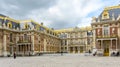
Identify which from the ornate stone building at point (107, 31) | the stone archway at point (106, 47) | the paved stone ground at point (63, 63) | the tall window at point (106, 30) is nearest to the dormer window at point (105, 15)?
the ornate stone building at point (107, 31)

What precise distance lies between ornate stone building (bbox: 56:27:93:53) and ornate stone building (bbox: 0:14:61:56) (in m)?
19.8

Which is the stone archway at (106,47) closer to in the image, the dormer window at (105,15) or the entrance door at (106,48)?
the entrance door at (106,48)

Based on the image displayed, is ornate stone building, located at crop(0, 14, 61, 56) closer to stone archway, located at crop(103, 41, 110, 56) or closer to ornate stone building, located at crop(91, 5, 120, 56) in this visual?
ornate stone building, located at crop(91, 5, 120, 56)

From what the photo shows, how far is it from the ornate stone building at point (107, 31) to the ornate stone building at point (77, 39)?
3130cm

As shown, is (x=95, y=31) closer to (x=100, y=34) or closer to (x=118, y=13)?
(x=100, y=34)

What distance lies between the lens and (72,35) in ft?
255

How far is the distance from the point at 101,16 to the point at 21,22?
26.2 m

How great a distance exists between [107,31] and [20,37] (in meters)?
26.8

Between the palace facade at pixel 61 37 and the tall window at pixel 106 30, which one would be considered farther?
the tall window at pixel 106 30

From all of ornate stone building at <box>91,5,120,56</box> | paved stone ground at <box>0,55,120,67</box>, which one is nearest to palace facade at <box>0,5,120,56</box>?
ornate stone building at <box>91,5,120,56</box>

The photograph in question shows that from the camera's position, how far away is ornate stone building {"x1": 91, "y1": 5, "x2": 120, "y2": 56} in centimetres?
4016

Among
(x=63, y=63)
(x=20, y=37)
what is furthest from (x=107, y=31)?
(x=20, y=37)

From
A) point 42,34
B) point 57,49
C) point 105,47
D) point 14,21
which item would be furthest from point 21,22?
point 105,47

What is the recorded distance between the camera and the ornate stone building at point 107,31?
40.2 m
